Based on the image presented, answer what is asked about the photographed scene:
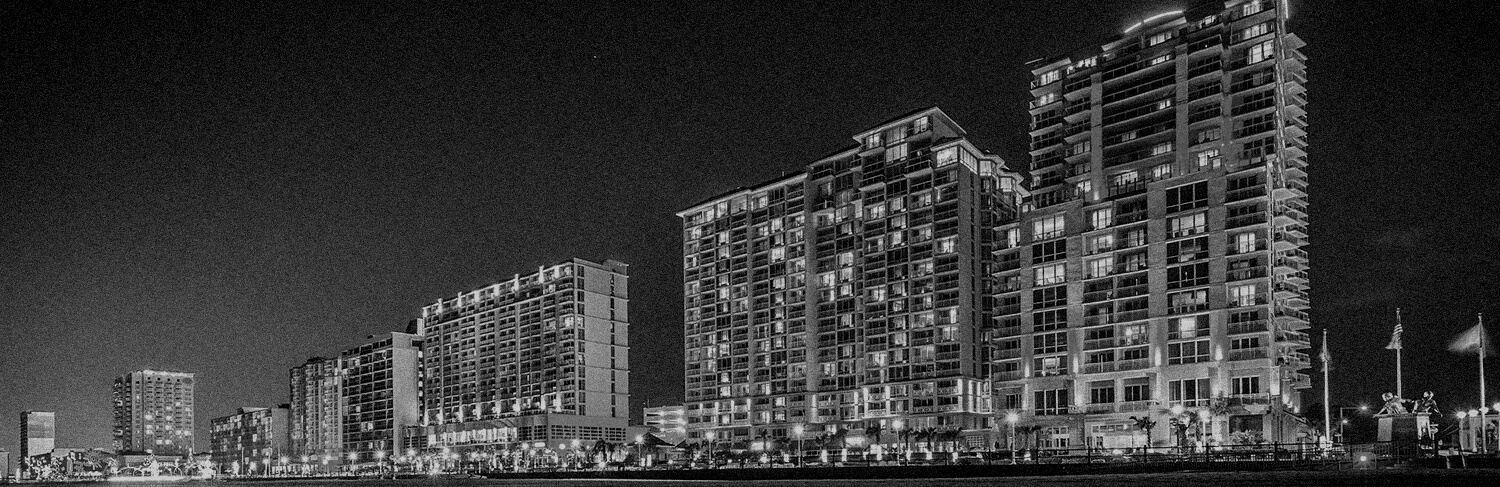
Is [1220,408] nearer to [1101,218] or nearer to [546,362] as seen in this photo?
[1101,218]

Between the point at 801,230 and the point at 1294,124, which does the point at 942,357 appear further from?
the point at 1294,124

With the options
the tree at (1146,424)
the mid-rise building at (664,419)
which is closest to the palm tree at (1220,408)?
the tree at (1146,424)

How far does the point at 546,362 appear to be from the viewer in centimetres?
17962

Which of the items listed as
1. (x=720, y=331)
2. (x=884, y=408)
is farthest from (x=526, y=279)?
(x=884, y=408)

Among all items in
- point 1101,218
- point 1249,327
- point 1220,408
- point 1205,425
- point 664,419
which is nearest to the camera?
point 1220,408

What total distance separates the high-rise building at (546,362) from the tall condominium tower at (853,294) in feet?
89.8

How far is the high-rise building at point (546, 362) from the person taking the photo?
177038mm

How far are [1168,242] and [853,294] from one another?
43784 mm

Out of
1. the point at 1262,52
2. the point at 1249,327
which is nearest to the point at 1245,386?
the point at 1249,327

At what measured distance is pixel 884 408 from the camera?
128m

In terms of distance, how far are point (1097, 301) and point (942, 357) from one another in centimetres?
2214


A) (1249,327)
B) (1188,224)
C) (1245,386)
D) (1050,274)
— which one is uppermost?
(1188,224)

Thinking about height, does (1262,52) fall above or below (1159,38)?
below

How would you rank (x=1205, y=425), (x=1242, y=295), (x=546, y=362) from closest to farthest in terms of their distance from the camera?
(x=1205, y=425) < (x=1242, y=295) < (x=546, y=362)
